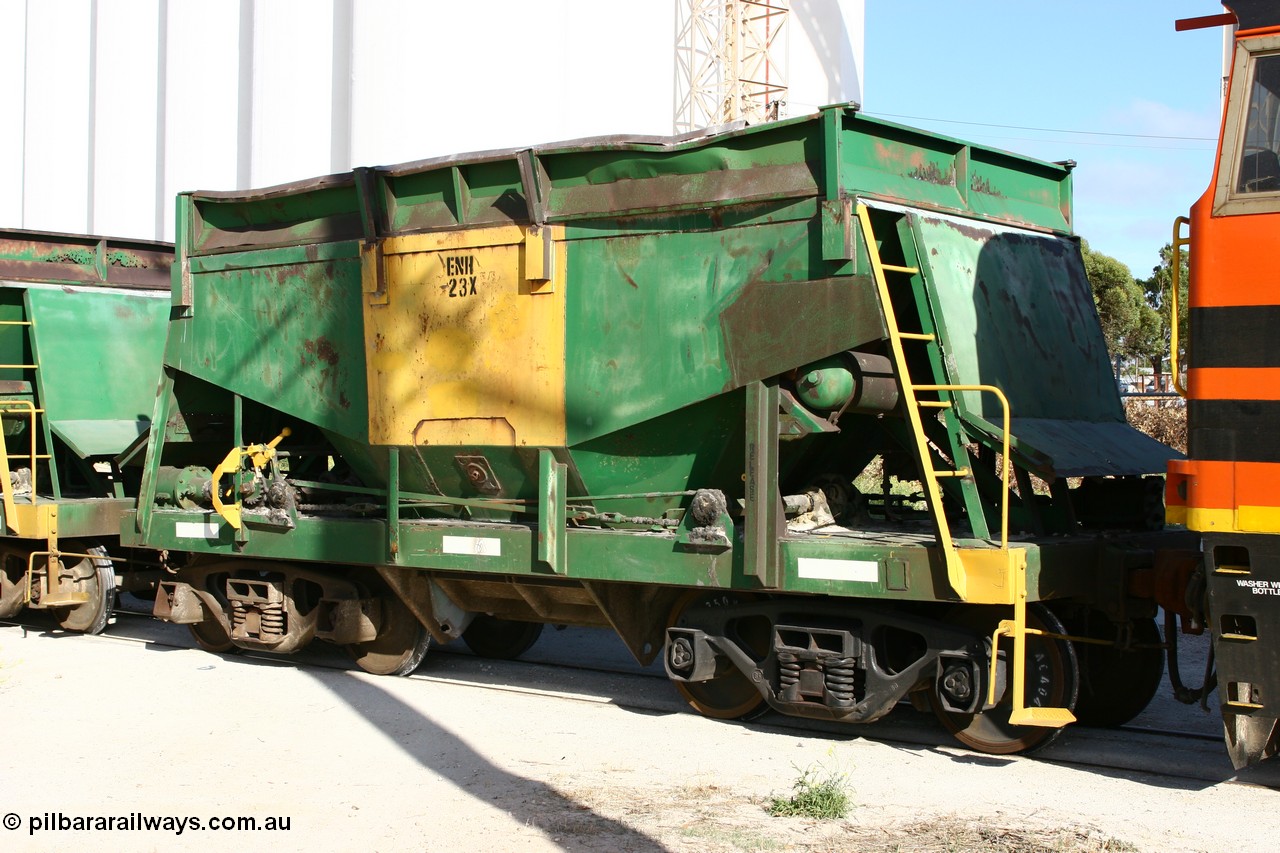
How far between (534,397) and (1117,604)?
363cm

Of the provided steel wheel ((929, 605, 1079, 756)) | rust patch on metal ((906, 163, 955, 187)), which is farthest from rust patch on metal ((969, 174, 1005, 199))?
steel wheel ((929, 605, 1079, 756))

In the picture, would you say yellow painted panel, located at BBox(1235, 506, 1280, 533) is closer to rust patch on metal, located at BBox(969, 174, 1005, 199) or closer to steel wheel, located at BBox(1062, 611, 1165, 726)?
steel wheel, located at BBox(1062, 611, 1165, 726)

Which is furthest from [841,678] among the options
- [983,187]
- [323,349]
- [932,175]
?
[323,349]

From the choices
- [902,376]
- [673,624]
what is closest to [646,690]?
[673,624]

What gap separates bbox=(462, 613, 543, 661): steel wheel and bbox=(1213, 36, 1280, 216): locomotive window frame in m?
6.28

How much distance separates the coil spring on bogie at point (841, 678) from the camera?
7141 millimetres

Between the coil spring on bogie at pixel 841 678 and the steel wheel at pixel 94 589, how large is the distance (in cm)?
702

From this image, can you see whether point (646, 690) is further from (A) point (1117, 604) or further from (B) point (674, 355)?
(A) point (1117, 604)

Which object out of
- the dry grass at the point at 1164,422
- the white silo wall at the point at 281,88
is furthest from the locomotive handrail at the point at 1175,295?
the white silo wall at the point at 281,88

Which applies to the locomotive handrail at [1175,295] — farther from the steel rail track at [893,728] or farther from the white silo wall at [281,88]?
the white silo wall at [281,88]

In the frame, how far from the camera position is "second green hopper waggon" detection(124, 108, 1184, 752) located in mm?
7016

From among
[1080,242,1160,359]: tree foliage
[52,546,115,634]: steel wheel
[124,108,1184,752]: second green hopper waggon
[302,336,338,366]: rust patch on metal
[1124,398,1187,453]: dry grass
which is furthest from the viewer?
[1080,242,1160,359]: tree foliage

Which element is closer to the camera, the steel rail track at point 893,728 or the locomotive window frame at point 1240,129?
the locomotive window frame at point 1240,129

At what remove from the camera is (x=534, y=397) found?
8.26 metres
